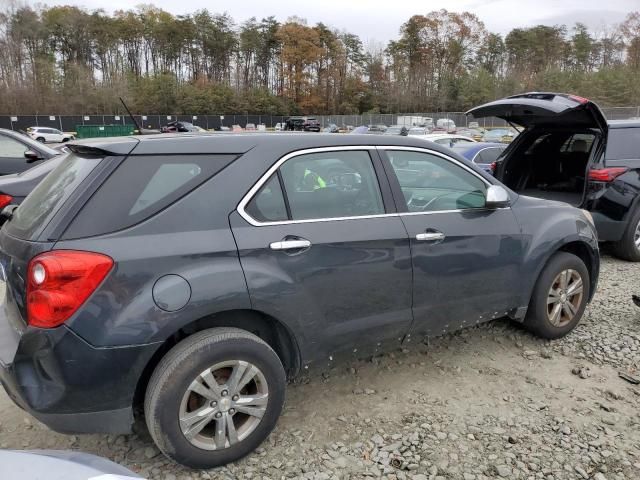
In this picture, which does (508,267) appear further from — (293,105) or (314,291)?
(293,105)

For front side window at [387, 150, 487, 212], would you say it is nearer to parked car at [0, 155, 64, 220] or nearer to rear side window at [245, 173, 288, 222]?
rear side window at [245, 173, 288, 222]

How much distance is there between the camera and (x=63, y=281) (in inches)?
84.6

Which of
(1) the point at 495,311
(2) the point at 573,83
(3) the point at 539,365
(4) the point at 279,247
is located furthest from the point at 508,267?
(2) the point at 573,83

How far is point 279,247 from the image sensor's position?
2568mm

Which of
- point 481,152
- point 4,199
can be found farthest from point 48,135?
point 481,152

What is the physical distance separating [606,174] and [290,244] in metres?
4.87

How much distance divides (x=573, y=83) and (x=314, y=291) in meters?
69.4

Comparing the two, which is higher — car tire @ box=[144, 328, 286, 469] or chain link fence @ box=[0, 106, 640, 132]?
chain link fence @ box=[0, 106, 640, 132]

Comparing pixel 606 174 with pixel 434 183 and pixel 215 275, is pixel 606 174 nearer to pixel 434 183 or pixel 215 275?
pixel 434 183

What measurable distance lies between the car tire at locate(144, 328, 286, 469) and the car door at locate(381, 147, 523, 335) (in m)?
1.09

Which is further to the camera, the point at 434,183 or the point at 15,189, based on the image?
the point at 15,189

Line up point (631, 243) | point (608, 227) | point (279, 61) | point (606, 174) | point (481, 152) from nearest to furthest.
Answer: point (606, 174) → point (608, 227) → point (631, 243) → point (481, 152) → point (279, 61)

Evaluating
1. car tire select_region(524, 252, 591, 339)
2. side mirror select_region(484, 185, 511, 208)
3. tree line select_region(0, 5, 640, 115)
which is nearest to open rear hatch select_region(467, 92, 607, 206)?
car tire select_region(524, 252, 591, 339)

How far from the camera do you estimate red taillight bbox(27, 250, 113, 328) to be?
215cm
